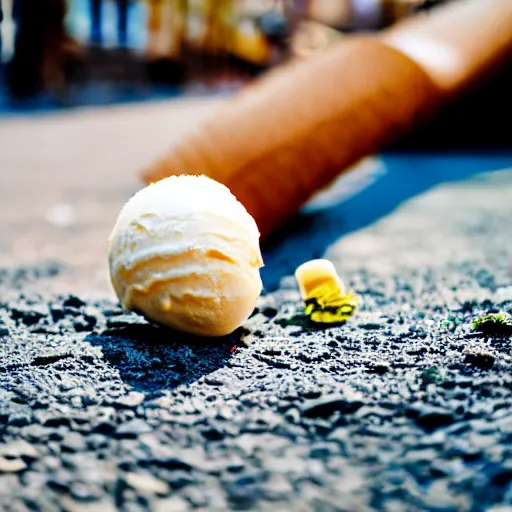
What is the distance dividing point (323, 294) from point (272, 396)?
0.56m

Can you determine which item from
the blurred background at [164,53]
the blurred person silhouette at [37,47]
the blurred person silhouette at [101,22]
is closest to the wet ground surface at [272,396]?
the blurred background at [164,53]

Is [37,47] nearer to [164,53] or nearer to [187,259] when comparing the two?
[164,53]

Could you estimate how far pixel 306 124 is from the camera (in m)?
2.90

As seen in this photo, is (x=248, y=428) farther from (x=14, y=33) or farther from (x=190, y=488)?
(x=14, y=33)

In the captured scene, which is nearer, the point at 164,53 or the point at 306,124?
the point at 306,124

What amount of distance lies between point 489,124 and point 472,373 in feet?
14.1

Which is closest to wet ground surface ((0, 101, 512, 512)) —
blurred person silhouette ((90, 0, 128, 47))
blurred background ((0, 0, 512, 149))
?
blurred background ((0, 0, 512, 149))

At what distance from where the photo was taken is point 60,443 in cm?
122

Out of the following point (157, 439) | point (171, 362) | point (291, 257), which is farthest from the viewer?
point (291, 257)

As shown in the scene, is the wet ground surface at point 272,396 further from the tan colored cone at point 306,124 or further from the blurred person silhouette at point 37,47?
the blurred person silhouette at point 37,47

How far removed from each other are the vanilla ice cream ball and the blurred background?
276 centimetres

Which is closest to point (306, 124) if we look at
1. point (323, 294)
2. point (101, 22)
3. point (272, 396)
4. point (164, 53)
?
point (323, 294)

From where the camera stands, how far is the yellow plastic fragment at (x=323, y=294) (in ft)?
5.98

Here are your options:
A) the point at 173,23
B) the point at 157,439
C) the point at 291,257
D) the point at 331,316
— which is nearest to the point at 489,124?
the point at 291,257
